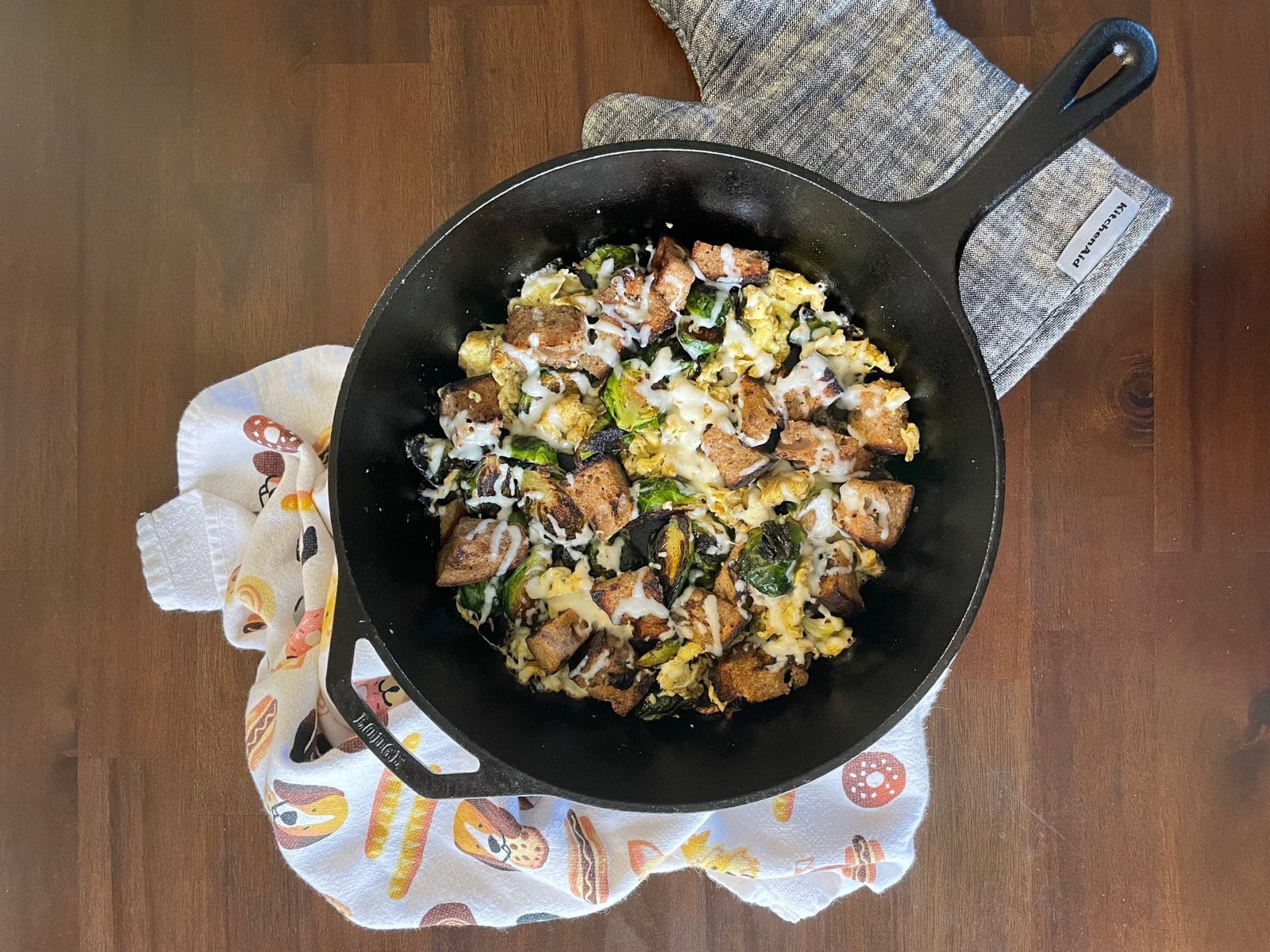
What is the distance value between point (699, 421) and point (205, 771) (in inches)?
43.1

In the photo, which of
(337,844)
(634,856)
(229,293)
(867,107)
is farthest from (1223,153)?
(337,844)

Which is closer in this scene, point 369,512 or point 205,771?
point 369,512

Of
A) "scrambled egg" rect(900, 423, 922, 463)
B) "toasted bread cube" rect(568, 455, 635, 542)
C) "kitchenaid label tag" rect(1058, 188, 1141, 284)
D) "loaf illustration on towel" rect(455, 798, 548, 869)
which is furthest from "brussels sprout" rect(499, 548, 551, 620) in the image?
"kitchenaid label tag" rect(1058, 188, 1141, 284)

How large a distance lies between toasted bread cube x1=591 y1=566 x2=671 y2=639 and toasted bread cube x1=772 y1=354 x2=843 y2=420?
335 millimetres

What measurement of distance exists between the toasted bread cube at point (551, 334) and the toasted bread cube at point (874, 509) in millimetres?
457

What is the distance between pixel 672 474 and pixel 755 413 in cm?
16

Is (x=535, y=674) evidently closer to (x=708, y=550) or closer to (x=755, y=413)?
(x=708, y=550)

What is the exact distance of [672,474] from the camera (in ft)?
4.66

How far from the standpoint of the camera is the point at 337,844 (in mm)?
1534

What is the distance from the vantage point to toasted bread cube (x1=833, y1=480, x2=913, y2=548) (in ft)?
4.50

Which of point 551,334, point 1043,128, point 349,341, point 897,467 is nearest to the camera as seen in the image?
point 1043,128

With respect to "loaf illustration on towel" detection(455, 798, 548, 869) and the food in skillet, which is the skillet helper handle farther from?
"loaf illustration on towel" detection(455, 798, 548, 869)

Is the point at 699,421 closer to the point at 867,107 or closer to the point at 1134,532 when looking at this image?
the point at 867,107

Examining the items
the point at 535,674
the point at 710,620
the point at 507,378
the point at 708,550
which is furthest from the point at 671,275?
the point at 535,674
